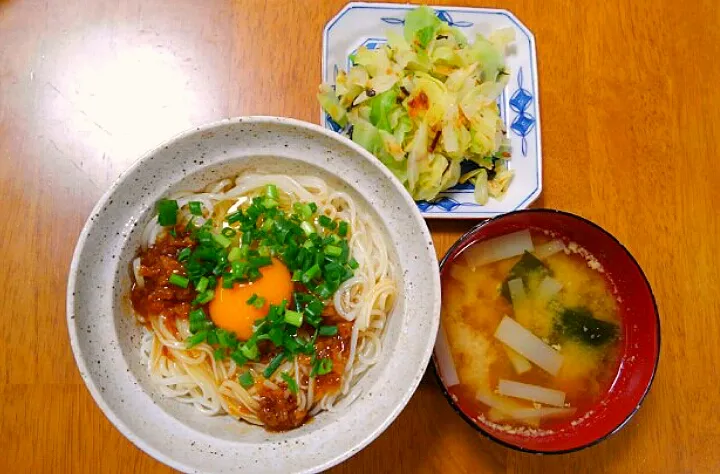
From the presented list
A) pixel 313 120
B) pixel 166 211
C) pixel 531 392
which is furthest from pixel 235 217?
pixel 531 392

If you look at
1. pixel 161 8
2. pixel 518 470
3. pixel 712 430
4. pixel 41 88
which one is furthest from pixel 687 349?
pixel 41 88

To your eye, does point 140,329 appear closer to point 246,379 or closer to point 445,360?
point 246,379

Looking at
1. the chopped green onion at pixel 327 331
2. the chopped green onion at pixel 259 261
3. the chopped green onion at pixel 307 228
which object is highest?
the chopped green onion at pixel 307 228

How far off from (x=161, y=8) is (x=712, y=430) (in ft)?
7.53

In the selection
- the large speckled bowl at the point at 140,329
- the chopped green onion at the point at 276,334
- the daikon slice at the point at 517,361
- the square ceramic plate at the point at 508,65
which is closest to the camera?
the large speckled bowl at the point at 140,329

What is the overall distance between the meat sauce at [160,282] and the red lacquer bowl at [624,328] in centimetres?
71

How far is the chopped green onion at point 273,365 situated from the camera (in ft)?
5.29

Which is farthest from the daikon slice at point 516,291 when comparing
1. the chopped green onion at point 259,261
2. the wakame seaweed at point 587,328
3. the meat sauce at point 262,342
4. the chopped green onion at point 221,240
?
the chopped green onion at point 221,240

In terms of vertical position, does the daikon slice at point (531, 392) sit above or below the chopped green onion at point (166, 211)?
below

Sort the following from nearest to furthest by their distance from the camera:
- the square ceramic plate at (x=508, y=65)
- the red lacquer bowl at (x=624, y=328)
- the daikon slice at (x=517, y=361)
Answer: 1. the red lacquer bowl at (x=624, y=328)
2. the daikon slice at (x=517, y=361)
3. the square ceramic plate at (x=508, y=65)

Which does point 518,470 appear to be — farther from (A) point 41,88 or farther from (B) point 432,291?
(A) point 41,88

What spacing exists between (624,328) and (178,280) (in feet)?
4.24

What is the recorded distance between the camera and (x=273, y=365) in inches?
63.4

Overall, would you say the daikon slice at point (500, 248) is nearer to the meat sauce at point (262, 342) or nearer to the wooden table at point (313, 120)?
the wooden table at point (313, 120)
